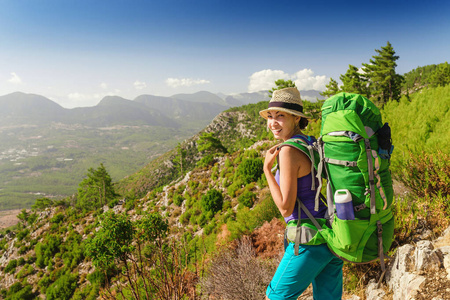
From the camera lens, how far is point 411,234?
280cm

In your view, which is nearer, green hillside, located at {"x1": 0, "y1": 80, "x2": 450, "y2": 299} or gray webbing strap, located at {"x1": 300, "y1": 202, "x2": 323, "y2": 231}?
gray webbing strap, located at {"x1": 300, "y1": 202, "x2": 323, "y2": 231}

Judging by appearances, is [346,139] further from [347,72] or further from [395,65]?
[395,65]

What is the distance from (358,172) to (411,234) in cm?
230

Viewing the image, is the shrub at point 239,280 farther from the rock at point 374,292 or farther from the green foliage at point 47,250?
the green foliage at point 47,250

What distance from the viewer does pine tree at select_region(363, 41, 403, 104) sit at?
1182 inches

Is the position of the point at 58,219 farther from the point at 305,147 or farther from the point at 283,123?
the point at 305,147

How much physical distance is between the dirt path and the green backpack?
545ft

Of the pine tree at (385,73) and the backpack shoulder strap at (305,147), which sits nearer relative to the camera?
the backpack shoulder strap at (305,147)

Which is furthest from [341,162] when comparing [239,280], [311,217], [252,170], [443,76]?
[443,76]

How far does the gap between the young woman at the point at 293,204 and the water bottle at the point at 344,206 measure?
0.22 meters

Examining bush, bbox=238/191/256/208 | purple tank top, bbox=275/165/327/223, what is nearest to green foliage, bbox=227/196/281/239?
purple tank top, bbox=275/165/327/223

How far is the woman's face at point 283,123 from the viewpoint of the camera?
1709 mm

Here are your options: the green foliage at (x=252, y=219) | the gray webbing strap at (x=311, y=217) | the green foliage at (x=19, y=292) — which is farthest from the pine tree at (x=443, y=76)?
the green foliage at (x=19, y=292)

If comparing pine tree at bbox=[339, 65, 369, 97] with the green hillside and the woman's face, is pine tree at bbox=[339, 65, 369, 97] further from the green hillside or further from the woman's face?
the woman's face
